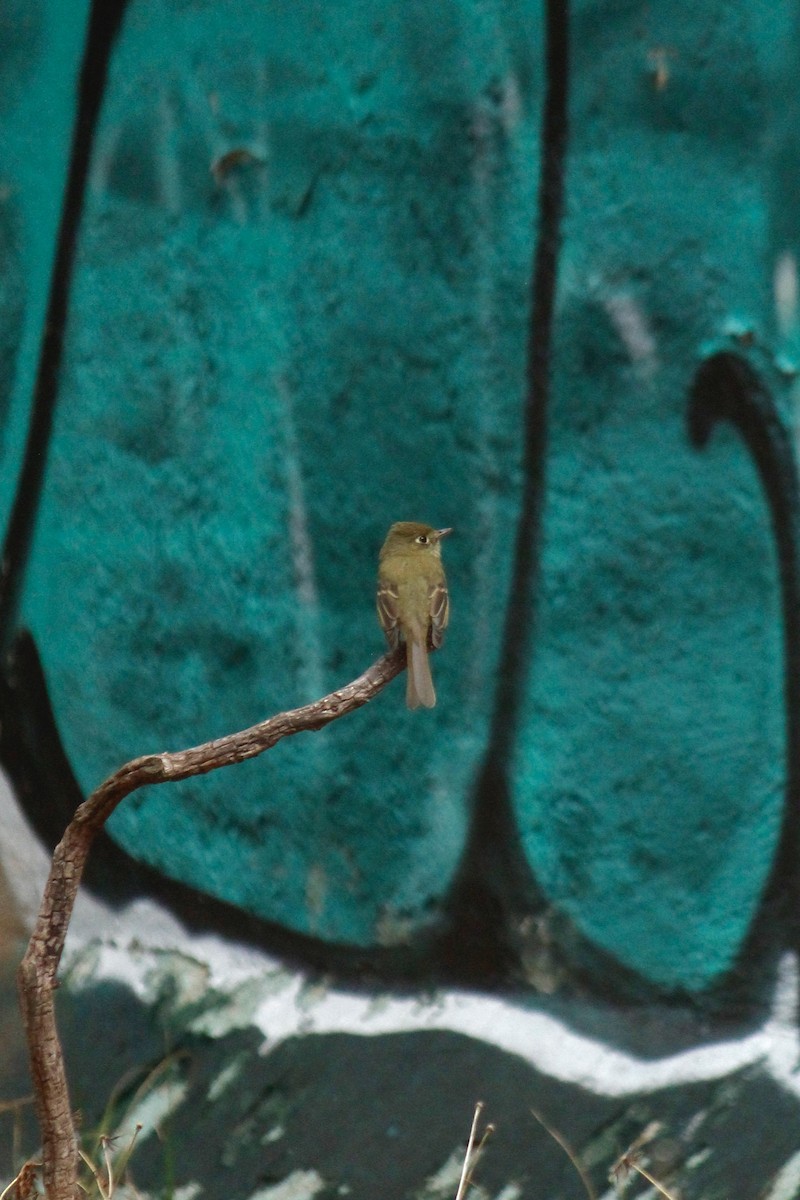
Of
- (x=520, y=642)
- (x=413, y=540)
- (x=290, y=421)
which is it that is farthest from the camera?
(x=290, y=421)

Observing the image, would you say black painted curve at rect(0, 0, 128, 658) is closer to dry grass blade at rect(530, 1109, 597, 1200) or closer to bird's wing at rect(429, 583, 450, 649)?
bird's wing at rect(429, 583, 450, 649)

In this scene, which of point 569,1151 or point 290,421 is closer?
point 569,1151

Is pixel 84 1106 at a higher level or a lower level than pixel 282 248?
lower

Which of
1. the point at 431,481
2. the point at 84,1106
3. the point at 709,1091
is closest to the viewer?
the point at 709,1091

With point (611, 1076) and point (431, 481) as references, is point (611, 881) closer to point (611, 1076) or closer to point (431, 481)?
point (611, 1076)

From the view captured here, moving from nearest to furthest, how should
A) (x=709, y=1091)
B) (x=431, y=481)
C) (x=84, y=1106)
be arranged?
(x=709, y=1091) < (x=431, y=481) < (x=84, y=1106)

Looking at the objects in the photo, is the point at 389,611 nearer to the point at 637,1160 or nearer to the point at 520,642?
the point at 520,642

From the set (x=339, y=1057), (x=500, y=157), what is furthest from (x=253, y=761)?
(x=500, y=157)

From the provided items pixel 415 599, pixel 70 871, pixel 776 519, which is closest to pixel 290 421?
pixel 415 599
